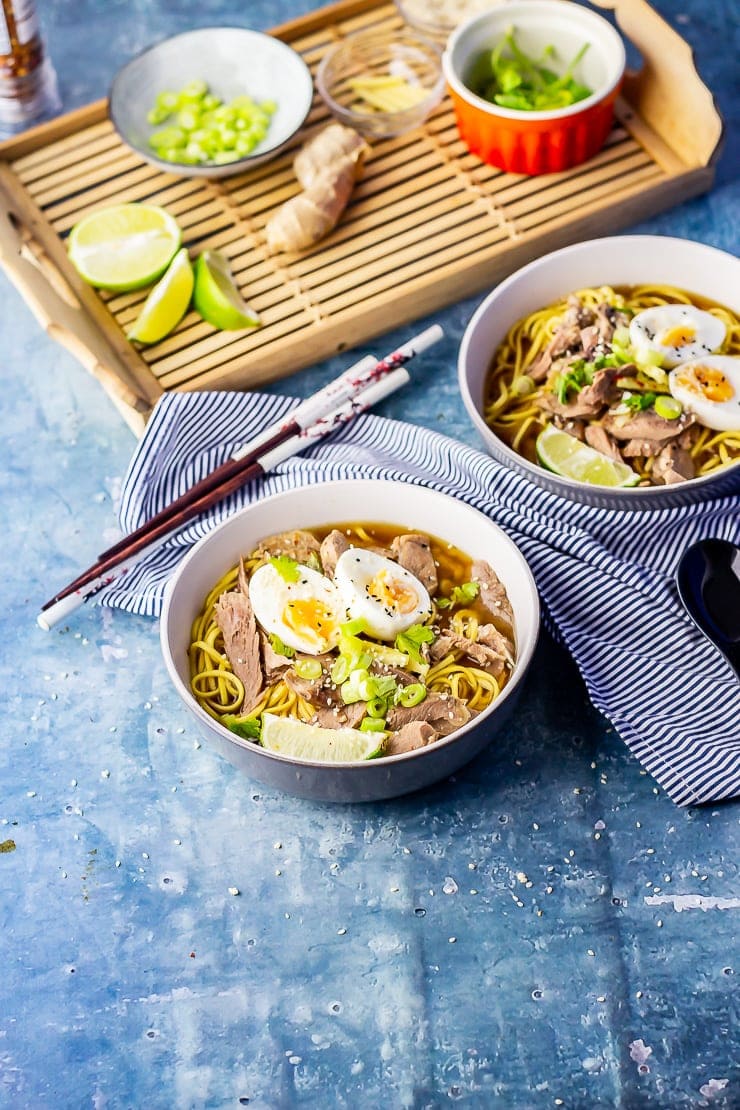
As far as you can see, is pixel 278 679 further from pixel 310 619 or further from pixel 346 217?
pixel 346 217

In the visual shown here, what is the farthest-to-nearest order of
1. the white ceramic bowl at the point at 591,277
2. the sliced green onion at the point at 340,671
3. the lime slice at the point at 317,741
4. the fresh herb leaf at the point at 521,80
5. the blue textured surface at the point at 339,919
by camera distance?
the fresh herb leaf at the point at 521,80 < the white ceramic bowl at the point at 591,277 < the sliced green onion at the point at 340,671 < the lime slice at the point at 317,741 < the blue textured surface at the point at 339,919

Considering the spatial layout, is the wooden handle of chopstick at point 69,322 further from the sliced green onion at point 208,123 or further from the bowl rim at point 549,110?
the bowl rim at point 549,110

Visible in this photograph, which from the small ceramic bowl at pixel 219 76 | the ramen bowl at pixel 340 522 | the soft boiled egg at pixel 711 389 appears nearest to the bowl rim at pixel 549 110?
the small ceramic bowl at pixel 219 76

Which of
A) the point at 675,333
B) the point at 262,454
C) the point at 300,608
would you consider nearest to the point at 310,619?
the point at 300,608

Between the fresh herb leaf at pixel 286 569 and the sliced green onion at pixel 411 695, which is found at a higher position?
the fresh herb leaf at pixel 286 569

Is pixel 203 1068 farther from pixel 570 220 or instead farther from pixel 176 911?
pixel 570 220

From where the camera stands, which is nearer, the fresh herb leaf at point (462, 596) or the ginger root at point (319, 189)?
the fresh herb leaf at point (462, 596)

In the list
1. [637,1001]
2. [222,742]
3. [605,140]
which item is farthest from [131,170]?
[637,1001]

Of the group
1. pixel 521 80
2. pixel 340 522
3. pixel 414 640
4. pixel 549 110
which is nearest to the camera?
pixel 414 640
